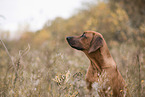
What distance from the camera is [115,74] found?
2230mm

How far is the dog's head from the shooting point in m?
2.41

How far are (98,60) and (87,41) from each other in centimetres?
43

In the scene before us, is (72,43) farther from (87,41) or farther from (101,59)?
(101,59)

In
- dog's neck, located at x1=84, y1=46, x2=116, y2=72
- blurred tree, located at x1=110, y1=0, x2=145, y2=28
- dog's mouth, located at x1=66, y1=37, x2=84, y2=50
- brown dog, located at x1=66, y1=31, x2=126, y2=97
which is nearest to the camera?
brown dog, located at x1=66, y1=31, x2=126, y2=97

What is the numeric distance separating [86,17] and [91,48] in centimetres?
964

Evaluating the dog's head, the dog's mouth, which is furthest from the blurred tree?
the dog's mouth

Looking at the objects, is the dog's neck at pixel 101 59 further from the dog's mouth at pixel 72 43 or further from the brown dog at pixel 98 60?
the dog's mouth at pixel 72 43

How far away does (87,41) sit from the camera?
258 cm

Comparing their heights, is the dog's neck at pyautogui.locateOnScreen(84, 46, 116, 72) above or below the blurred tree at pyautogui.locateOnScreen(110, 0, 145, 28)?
above

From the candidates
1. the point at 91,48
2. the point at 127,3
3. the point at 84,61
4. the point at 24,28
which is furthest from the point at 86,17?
the point at 91,48

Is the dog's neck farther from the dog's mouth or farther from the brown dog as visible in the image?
the dog's mouth

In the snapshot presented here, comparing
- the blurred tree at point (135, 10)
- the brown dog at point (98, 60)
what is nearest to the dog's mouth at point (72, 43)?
the brown dog at point (98, 60)

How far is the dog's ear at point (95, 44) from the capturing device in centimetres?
236

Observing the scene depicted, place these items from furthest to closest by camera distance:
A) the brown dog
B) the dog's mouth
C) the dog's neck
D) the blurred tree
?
the blurred tree, the dog's mouth, the dog's neck, the brown dog
